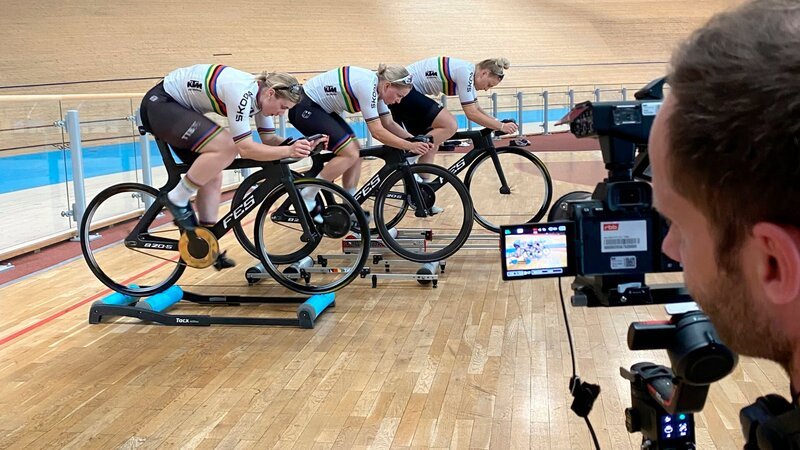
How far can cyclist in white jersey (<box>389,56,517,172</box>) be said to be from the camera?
5484 millimetres

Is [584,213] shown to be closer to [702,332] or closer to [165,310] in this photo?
[702,332]

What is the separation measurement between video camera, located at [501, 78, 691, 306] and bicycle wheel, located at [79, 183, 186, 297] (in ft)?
10.3

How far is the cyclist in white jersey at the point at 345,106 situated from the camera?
15.4 feet

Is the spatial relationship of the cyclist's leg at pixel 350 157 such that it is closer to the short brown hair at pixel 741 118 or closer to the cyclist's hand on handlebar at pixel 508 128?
the cyclist's hand on handlebar at pixel 508 128

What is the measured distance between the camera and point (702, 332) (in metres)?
0.95

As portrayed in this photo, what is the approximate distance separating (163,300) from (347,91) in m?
1.66

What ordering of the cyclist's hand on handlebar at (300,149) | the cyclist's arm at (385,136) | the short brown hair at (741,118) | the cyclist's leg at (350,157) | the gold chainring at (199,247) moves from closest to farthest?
the short brown hair at (741,118)
the cyclist's hand on handlebar at (300,149)
the gold chainring at (199,247)
the cyclist's arm at (385,136)
the cyclist's leg at (350,157)

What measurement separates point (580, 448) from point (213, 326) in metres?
2.12

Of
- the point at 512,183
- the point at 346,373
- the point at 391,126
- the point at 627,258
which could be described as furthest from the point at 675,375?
the point at 512,183

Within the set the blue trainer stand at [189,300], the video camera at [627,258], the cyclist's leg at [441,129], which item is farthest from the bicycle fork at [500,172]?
the video camera at [627,258]

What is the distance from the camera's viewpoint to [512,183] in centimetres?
589

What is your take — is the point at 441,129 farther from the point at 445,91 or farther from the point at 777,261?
the point at 777,261

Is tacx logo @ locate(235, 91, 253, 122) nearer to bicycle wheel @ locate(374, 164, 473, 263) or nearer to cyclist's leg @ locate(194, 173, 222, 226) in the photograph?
cyclist's leg @ locate(194, 173, 222, 226)

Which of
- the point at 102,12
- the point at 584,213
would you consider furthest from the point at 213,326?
the point at 102,12
